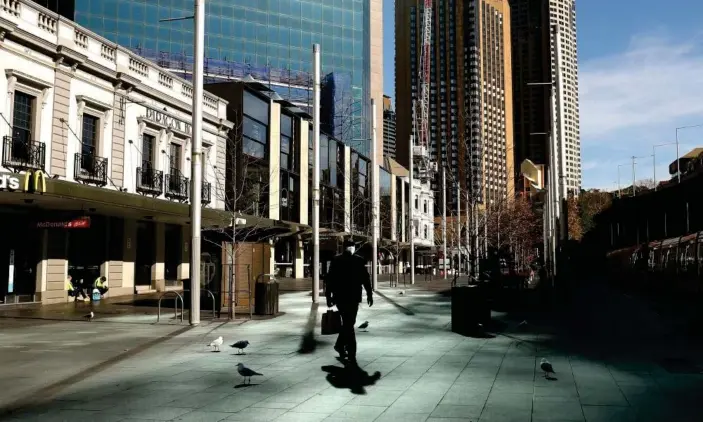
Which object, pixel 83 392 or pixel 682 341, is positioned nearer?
pixel 83 392

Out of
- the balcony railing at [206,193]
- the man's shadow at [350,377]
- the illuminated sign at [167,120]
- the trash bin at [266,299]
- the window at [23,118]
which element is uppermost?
the illuminated sign at [167,120]

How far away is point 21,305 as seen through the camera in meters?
22.6

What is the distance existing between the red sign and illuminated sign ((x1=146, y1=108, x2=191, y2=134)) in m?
8.53

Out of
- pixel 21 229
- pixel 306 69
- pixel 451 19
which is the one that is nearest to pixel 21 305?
pixel 21 229

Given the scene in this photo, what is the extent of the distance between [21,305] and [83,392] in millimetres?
16975

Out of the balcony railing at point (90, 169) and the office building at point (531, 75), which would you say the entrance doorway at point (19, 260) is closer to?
the balcony railing at point (90, 169)

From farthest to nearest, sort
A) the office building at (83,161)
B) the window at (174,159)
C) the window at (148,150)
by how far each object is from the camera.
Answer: the window at (174,159) < the window at (148,150) < the office building at (83,161)

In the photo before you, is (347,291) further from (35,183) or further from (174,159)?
(174,159)

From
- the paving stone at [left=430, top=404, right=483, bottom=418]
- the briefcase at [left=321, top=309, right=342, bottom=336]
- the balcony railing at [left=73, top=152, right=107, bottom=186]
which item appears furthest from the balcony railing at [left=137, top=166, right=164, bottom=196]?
the paving stone at [left=430, top=404, right=483, bottom=418]

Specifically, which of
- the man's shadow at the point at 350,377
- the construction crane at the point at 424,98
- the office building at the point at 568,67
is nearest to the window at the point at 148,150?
the office building at the point at 568,67

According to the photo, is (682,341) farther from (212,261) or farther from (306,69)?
(306,69)

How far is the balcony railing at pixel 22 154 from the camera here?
21156mm

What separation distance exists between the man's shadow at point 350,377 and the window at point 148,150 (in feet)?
74.6

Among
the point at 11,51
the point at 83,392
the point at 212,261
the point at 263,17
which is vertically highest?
the point at 263,17
